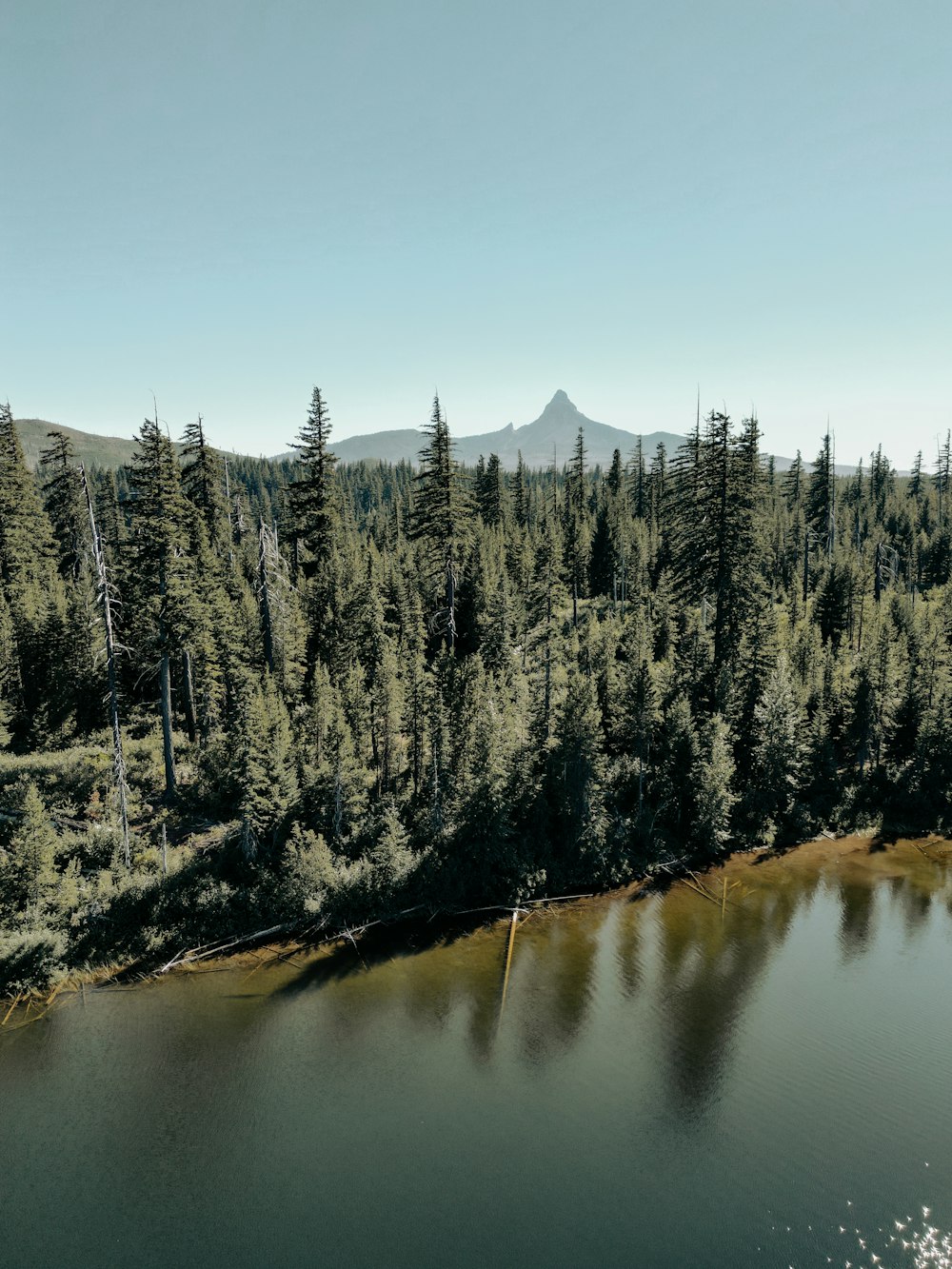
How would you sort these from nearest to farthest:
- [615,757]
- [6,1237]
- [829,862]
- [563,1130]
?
[6,1237]
[563,1130]
[829,862]
[615,757]

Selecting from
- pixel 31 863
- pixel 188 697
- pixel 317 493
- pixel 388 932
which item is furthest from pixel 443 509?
pixel 31 863

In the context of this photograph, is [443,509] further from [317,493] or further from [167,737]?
[167,737]

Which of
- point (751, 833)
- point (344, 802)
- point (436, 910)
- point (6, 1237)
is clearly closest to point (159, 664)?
point (344, 802)

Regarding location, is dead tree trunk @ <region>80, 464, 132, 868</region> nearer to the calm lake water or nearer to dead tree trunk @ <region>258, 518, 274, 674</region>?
the calm lake water

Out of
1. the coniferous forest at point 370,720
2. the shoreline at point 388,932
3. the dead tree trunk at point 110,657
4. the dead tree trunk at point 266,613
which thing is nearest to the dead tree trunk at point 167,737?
the coniferous forest at point 370,720

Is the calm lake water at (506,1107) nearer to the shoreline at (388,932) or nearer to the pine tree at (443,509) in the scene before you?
the shoreline at (388,932)

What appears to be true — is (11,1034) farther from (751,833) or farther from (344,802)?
(751,833)
